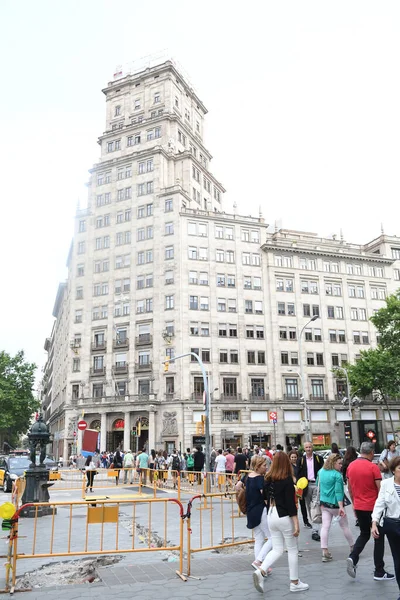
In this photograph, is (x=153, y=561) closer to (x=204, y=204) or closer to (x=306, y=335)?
(x=306, y=335)

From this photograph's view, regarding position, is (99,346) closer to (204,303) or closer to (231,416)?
(204,303)

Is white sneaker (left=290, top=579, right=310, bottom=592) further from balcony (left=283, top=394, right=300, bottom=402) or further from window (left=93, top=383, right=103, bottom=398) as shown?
window (left=93, top=383, right=103, bottom=398)

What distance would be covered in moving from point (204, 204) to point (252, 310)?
17035mm

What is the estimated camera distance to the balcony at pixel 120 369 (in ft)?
176

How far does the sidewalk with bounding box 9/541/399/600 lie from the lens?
670 cm

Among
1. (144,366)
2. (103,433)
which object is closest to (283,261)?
(144,366)

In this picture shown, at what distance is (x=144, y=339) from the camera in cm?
5409

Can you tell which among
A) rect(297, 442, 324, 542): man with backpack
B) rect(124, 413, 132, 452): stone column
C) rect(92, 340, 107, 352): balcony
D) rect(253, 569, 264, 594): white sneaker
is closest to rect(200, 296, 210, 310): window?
rect(92, 340, 107, 352): balcony

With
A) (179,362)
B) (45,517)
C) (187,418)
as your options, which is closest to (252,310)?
(179,362)

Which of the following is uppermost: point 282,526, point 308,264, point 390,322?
point 308,264

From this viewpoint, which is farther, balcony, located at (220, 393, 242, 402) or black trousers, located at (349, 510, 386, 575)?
balcony, located at (220, 393, 242, 402)

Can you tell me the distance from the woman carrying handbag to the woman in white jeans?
1.14 m

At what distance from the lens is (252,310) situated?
56.3m

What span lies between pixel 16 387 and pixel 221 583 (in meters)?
67.8
